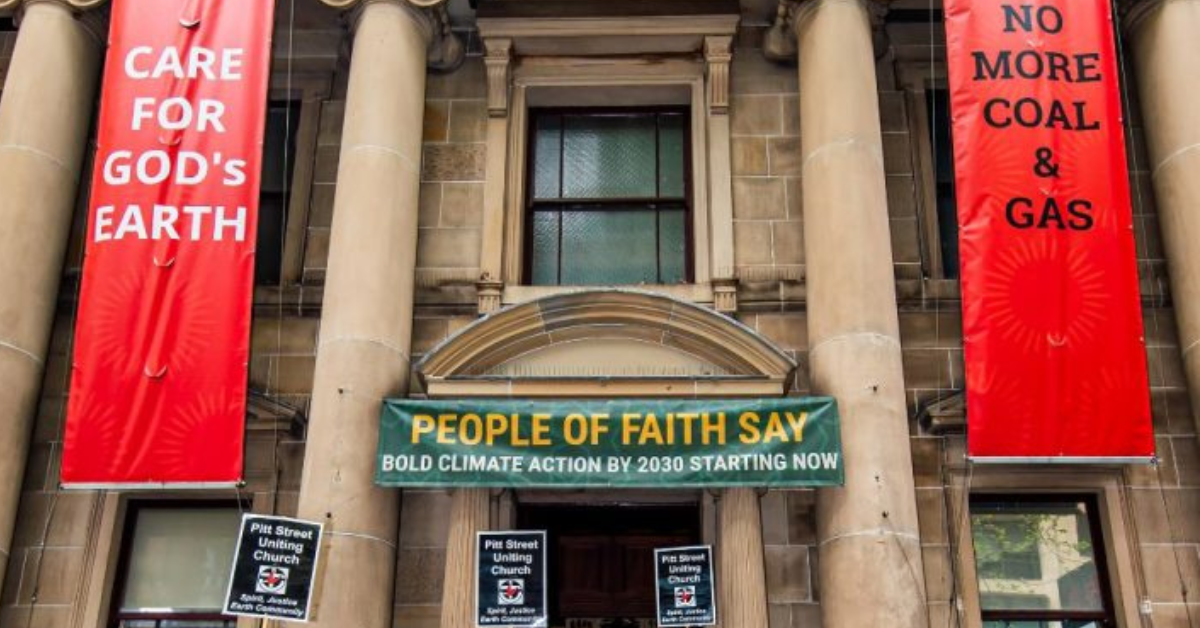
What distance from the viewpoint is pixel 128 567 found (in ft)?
41.4

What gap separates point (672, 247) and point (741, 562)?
4.09 m

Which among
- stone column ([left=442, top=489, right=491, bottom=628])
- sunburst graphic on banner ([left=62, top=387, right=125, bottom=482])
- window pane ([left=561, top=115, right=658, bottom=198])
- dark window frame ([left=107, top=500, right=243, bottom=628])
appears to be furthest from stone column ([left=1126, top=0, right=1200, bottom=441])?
sunburst graphic on banner ([left=62, top=387, right=125, bottom=482])

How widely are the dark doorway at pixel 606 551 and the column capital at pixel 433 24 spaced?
534 cm

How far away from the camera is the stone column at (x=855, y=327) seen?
10836 millimetres

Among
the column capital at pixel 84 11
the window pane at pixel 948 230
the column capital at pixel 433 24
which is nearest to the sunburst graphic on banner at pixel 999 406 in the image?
the window pane at pixel 948 230

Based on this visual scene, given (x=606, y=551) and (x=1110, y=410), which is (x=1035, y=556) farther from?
(x=606, y=551)

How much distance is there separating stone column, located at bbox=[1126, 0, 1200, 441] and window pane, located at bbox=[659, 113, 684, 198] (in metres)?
5.25

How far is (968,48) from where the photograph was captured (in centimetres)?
1235

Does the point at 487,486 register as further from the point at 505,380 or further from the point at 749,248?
the point at 749,248

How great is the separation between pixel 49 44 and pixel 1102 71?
11.3 m

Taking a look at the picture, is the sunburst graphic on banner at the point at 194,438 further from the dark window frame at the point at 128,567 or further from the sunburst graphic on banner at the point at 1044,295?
the sunburst graphic on banner at the point at 1044,295

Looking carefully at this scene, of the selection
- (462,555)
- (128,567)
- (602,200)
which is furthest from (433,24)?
(128,567)

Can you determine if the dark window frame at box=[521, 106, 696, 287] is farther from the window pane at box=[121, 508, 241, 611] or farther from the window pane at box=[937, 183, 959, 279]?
the window pane at box=[121, 508, 241, 611]

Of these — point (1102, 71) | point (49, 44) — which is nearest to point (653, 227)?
point (1102, 71)
